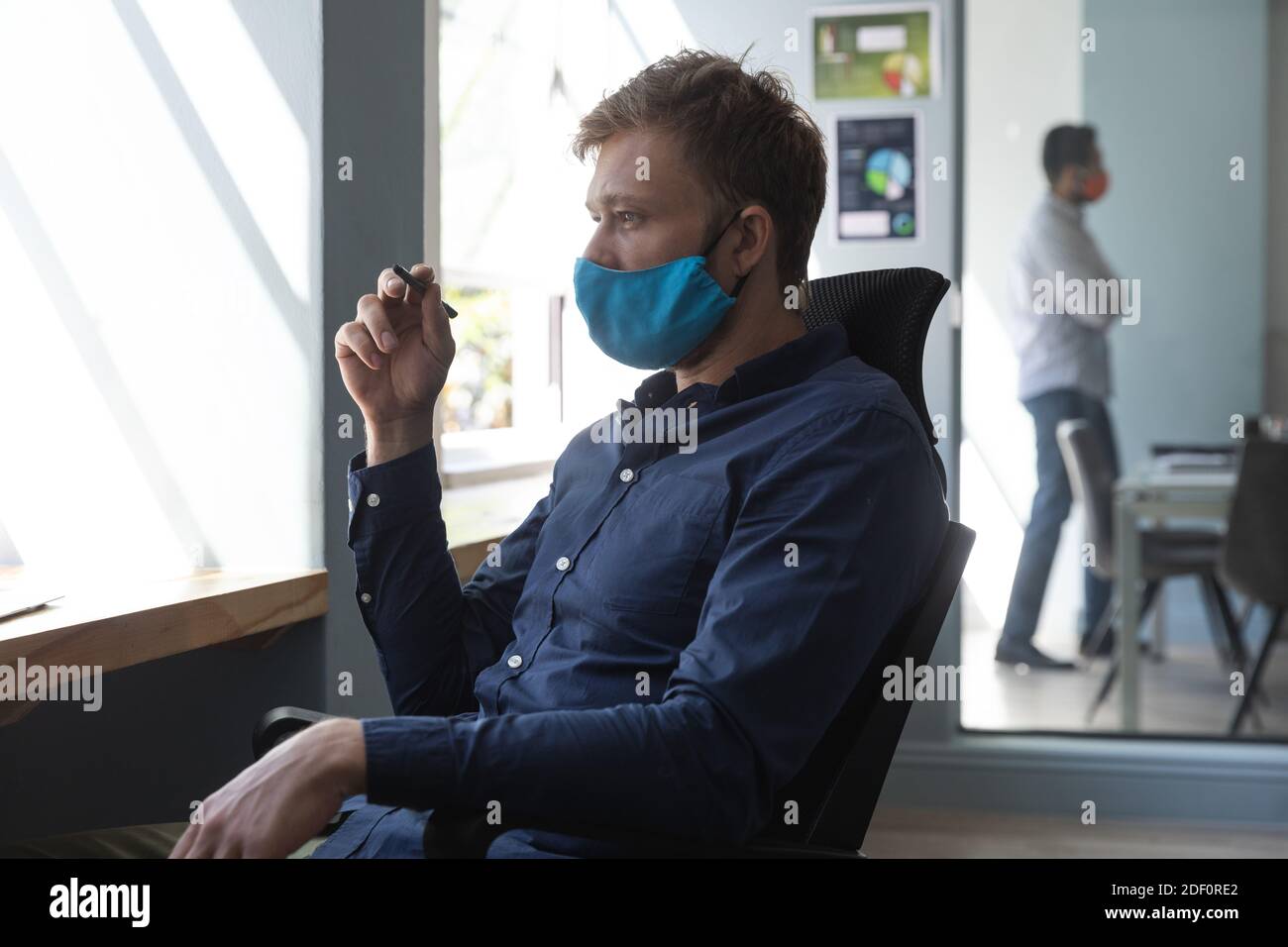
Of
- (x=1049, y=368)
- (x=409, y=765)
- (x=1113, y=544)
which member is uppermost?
(x=1049, y=368)

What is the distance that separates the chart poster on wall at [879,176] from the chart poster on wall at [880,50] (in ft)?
0.24

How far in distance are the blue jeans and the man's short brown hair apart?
2891 mm

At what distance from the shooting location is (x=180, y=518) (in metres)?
1.67

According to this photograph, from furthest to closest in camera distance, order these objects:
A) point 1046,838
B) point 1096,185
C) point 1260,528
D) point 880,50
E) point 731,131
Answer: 1. point 1096,185
2. point 1260,528
3. point 880,50
4. point 1046,838
5. point 731,131

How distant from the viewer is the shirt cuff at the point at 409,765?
3.24 ft

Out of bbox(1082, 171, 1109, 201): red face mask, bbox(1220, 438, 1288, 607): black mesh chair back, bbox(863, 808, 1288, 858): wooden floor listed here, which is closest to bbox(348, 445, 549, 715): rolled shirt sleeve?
bbox(863, 808, 1288, 858): wooden floor

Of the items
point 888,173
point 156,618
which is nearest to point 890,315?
point 156,618

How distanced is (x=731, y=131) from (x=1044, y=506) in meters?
3.09

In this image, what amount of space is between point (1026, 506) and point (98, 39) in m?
3.28

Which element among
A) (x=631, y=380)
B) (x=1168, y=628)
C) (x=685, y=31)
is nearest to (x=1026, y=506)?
(x=1168, y=628)

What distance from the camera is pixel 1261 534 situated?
11.1 ft

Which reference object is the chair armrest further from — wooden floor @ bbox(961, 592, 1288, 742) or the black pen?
wooden floor @ bbox(961, 592, 1288, 742)

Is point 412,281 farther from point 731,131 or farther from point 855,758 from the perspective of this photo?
point 855,758

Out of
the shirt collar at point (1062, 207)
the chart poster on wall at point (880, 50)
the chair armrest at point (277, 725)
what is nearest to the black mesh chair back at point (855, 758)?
the chair armrest at point (277, 725)
